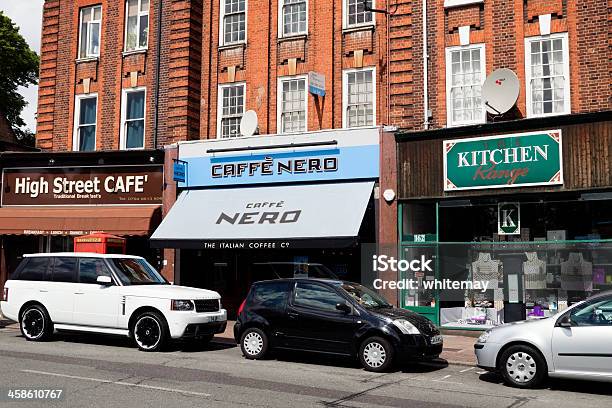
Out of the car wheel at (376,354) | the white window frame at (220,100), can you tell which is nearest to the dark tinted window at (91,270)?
the car wheel at (376,354)

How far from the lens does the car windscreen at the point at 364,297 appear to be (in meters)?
11.3

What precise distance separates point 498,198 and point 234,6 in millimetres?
10775

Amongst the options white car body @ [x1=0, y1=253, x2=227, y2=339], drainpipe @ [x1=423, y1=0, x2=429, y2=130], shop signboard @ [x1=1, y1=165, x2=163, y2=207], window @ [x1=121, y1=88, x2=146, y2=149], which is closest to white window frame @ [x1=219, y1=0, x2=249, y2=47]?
window @ [x1=121, y1=88, x2=146, y2=149]

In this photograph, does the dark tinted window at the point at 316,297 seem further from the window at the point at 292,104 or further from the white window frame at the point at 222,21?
the white window frame at the point at 222,21

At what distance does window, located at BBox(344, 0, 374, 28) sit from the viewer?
18469mm

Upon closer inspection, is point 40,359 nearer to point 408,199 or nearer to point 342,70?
point 408,199

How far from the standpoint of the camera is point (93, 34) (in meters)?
22.4

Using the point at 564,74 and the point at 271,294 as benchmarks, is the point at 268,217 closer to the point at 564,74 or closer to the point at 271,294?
the point at 271,294

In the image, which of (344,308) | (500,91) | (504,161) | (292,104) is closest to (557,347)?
(344,308)

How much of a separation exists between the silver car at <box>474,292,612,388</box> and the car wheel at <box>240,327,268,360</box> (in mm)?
4096

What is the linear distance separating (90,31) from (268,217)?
35.2ft

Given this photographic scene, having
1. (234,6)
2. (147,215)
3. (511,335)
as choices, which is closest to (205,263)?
(147,215)

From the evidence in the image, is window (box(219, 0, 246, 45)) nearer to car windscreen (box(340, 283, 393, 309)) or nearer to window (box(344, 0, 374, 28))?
window (box(344, 0, 374, 28))

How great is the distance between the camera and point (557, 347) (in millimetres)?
9133
